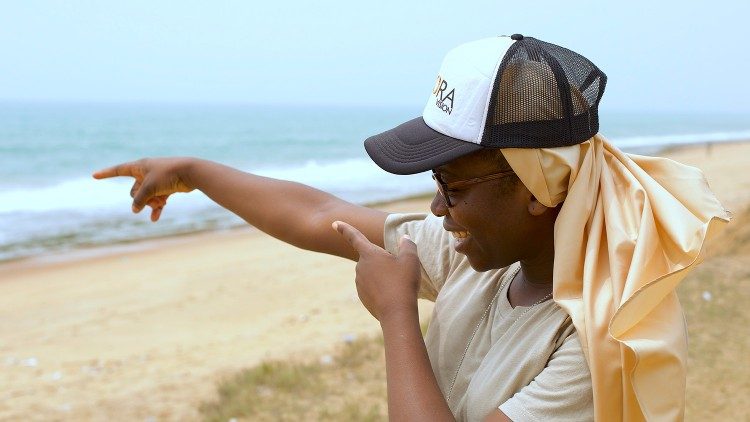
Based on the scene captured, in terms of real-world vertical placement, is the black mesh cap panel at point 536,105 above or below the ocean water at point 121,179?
above

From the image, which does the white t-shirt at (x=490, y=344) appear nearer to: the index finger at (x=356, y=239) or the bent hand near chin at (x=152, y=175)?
the index finger at (x=356, y=239)

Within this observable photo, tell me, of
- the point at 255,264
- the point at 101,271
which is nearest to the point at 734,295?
the point at 255,264

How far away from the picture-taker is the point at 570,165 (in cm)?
181

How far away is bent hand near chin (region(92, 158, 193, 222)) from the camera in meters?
2.88

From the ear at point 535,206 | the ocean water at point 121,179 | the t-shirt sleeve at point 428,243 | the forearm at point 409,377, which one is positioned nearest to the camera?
the forearm at point 409,377

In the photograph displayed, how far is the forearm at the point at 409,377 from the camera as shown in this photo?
5.92ft

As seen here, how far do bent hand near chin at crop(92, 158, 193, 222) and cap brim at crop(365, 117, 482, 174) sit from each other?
1.03 m

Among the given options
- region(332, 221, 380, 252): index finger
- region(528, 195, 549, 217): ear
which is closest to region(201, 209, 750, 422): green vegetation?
region(332, 221, 380, 252): index finger

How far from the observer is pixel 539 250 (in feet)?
6.65

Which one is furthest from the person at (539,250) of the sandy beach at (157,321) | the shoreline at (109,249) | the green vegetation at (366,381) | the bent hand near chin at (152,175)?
the shoreline at (109,249)

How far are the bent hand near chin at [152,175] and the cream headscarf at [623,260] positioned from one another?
4.71 ft

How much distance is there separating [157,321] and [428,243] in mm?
7447

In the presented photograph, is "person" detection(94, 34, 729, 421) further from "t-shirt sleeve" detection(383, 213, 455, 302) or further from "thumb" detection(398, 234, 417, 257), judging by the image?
"t-shirt sleeve" detection(383, 213, 455, 302)

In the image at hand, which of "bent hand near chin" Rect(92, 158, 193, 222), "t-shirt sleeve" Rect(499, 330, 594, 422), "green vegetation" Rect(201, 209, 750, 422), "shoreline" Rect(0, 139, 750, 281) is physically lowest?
"shoreline" Rect(0, 139, 750, 281)
